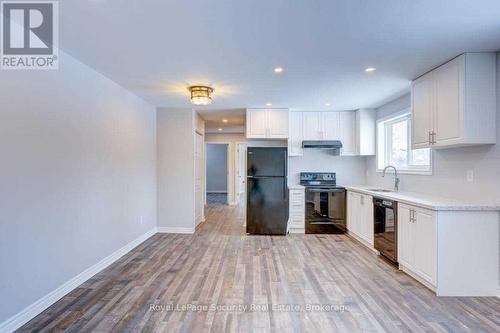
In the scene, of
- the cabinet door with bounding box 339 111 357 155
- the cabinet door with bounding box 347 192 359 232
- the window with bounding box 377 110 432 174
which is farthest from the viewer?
the cabinet door with bounding box 339 111 357 155

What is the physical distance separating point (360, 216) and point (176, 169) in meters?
3.45

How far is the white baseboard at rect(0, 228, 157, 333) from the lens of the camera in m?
2.13


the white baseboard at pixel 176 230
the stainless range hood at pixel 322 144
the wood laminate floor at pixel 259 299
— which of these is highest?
the stainless range hood at pixel 322 144

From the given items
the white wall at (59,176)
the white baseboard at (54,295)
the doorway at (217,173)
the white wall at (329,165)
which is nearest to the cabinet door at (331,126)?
the white wall at (329,165)

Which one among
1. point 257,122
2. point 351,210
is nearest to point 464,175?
point 351,210

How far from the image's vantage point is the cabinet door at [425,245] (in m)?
2.75

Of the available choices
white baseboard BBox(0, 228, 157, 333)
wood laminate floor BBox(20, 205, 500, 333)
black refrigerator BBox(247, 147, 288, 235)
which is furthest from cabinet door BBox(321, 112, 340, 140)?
white baseboard BBox(0, 228, 157, 333)

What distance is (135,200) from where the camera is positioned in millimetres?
4379

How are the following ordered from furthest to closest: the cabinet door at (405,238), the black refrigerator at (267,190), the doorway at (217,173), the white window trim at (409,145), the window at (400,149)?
the doorway at (217,173) < the black refrigerator at (267,190) < the window at (400,149) < the white window trim at (409,145) < the cabinet door at (405,238)

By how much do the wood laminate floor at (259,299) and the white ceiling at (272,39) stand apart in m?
2.43

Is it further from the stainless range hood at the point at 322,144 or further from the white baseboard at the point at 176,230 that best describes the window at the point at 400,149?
the white baseboard at the point at 176,230

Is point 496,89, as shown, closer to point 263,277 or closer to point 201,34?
point 201,34

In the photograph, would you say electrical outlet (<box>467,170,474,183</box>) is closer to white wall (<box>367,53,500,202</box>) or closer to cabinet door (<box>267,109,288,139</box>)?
white wall (<box>367,53,500,202</box>)

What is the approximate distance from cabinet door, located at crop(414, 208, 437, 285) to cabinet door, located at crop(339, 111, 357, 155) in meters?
2.56
